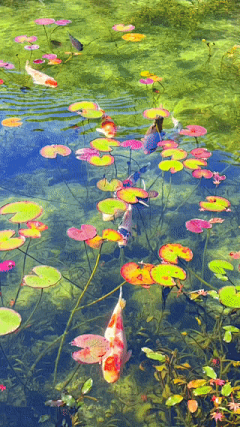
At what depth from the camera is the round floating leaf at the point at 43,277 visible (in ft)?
4.30

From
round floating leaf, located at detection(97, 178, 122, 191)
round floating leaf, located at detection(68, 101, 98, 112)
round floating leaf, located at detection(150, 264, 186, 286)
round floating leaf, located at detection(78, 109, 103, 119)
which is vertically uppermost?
round floating leaf, located at detection(68, 101, 98, 112)

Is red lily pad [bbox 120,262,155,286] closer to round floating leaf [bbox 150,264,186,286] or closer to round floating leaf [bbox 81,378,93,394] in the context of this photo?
round floating leaf [bbox 150,264,186,286]

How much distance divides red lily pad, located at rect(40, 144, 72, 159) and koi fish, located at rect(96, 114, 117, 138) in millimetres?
243

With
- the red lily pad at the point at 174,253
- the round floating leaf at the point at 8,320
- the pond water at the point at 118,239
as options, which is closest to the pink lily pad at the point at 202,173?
the pond water at the point at 118,239

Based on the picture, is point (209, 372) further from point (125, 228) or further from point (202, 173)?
point (202, 173)

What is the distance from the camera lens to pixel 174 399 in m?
1.11

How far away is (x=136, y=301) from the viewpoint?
138cm

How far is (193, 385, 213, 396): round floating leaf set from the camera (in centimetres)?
111

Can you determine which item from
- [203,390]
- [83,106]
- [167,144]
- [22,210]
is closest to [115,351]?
[203,390]

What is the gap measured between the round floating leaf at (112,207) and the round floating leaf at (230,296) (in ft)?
1.71

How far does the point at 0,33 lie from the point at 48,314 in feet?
9.56

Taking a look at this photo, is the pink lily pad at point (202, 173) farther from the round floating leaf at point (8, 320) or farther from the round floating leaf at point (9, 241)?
the round floating leaf at point (8, 320)

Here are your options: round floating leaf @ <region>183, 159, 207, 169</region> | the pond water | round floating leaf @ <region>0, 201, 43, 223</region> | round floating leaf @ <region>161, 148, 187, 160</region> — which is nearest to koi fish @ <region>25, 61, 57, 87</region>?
the pond water

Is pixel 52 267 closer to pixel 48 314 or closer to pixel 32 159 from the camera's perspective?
pixel 48 314
